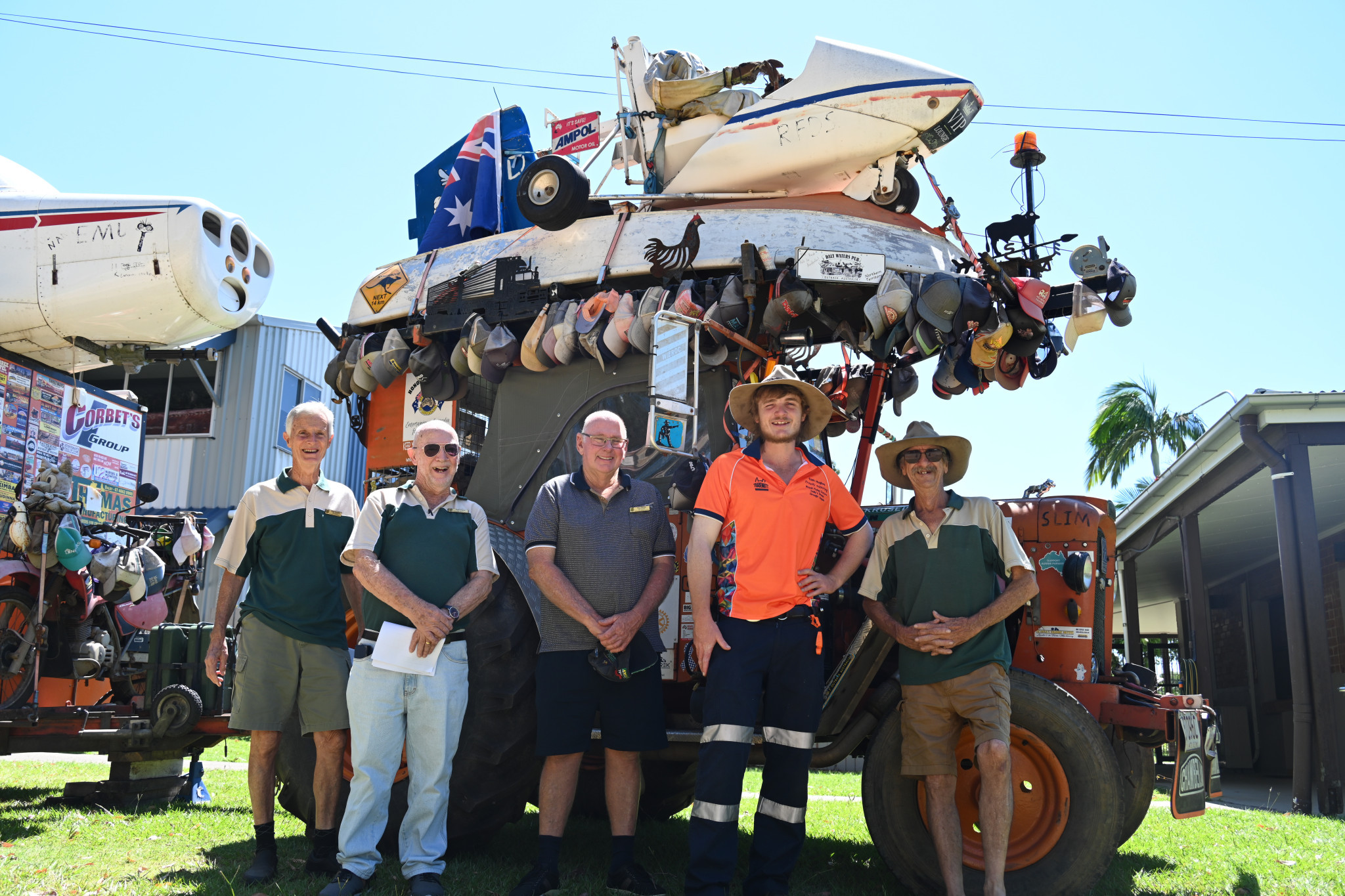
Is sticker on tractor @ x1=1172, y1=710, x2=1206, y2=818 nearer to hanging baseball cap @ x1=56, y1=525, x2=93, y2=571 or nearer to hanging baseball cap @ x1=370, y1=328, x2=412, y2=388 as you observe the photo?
hanging baseball cap @ x1=370, y1=328, x2=412, y2=388

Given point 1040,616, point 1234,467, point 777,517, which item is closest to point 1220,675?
point 1234,467

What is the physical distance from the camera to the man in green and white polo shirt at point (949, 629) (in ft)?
12.5

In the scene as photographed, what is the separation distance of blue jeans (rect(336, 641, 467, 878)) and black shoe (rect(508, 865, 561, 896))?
351 mm

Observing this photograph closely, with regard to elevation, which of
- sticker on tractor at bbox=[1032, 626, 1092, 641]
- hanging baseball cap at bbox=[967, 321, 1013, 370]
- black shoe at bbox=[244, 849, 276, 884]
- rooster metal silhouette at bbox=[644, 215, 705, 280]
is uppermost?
rooster metal silhouette at bbox=[644, 215, 705, 280]

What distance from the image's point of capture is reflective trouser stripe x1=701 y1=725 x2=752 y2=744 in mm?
3775

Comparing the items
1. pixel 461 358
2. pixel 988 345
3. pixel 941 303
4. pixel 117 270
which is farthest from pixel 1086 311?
pixel 117 270

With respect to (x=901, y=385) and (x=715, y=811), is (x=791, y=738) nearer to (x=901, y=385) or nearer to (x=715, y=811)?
(x=715, y=811)

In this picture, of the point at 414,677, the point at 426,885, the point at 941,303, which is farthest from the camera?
the point at 941,303

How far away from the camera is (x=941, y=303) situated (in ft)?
15.0

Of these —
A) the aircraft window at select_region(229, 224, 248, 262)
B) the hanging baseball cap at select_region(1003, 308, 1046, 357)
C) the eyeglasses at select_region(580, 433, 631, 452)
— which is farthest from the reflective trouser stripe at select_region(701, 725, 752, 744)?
the aircraft window at select_region(229, 224, 248, 262)

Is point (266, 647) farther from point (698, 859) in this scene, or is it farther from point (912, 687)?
point (912, 687)

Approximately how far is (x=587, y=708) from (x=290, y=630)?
132 centimetres

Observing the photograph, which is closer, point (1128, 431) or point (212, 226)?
point (212, 226)

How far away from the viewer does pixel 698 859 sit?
3.70 meters
